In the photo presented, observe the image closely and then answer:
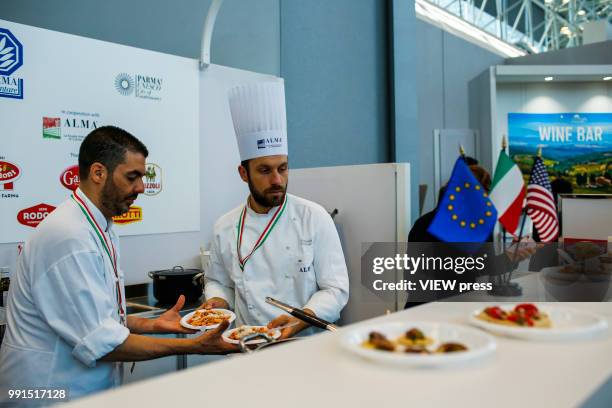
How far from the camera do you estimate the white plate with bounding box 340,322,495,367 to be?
75 cm

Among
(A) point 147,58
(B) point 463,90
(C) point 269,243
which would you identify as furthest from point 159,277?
(B) point 463,90

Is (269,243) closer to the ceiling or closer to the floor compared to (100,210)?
closer to the floor

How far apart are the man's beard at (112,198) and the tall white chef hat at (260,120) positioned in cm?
61

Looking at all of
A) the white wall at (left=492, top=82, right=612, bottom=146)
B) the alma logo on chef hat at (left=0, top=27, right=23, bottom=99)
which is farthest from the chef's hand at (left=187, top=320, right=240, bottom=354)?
the white wall at (left=492, top=82, right=612, bottom=146)

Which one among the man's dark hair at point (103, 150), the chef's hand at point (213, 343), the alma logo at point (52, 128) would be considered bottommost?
the chef's hand at point (213, 343)

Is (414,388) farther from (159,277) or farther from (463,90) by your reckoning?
(463,90)

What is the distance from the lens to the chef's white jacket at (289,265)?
2.09 meters

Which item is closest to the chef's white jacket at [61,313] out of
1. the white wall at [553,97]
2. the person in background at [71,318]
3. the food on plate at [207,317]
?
the person in background at [71,318]

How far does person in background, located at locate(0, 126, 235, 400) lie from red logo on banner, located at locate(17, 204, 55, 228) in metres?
0.73

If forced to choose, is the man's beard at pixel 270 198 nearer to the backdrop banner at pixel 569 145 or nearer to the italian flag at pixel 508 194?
the italian flag at pixel 508 194

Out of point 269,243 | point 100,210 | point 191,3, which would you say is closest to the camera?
point 100,210

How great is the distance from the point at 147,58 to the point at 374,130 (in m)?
1.81

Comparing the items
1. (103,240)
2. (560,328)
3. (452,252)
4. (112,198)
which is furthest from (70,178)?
(560,328)

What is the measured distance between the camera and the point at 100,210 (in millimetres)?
1749
